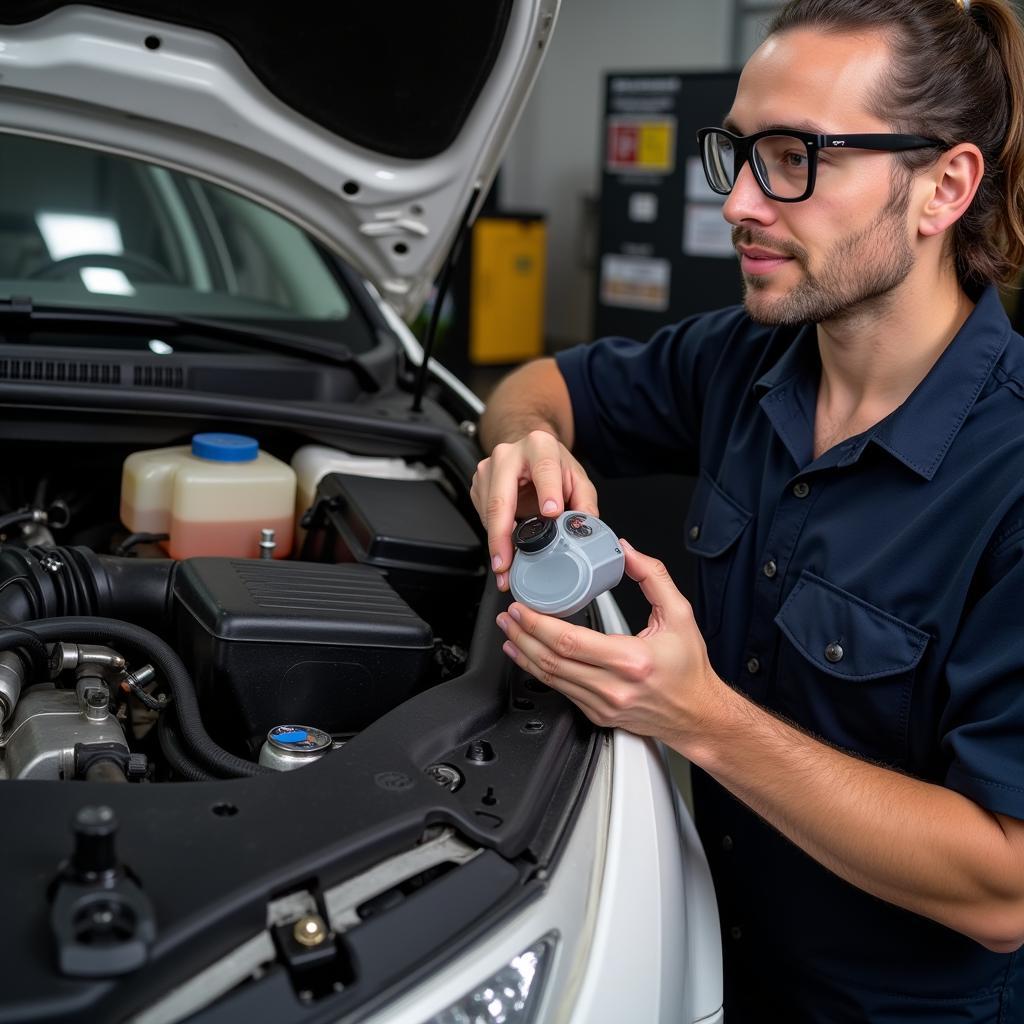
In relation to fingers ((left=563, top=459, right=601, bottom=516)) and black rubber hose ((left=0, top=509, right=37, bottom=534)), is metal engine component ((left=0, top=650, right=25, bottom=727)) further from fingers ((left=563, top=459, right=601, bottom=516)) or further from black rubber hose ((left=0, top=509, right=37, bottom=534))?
fingers ((left=563, top=459, right=601, bottom=516))

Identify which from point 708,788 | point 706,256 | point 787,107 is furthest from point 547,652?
point 706,256

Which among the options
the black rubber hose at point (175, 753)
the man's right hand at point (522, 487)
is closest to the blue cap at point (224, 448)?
the man's right hand at point (522, 487)

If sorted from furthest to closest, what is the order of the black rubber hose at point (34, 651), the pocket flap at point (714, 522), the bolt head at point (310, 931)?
1. the pocket flap at point (714, 522)
2. the black rubber hose at point (34, 651)
3. the bolt head at point (310, 931)

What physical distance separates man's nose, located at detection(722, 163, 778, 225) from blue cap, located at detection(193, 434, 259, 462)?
2.27ft

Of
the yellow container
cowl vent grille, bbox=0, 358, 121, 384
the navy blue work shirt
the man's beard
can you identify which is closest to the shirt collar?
the navy blue work shirt

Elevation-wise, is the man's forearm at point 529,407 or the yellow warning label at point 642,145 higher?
the yellow warning label at point 642,145

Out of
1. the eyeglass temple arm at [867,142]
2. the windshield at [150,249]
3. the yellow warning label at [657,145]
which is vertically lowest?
the windshield at [150,249]

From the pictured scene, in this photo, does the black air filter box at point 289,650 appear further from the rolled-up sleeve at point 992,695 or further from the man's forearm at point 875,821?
the rolled-up sleeve at point 992,695

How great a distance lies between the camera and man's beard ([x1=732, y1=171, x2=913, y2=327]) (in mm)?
1310

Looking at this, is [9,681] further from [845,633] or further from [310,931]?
[845,633]

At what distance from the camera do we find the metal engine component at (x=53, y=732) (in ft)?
3.21

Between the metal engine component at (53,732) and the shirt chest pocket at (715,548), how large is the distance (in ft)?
2.65

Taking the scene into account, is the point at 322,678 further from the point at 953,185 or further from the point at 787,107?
the point at 953,185

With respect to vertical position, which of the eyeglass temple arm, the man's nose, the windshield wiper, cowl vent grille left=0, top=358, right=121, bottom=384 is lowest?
cowl vent grille left=0, top=358, right=121, bottom=384
